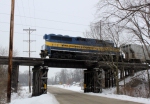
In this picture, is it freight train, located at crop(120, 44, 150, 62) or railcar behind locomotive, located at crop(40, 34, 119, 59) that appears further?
freight train, located at crop(120, 44, 150, 62)

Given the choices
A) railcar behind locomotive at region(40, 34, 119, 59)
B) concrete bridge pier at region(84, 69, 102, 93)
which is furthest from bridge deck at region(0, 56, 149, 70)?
concrete bridge pier at region(84, 69, 102, 93)

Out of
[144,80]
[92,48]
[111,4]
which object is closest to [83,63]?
[92,48]

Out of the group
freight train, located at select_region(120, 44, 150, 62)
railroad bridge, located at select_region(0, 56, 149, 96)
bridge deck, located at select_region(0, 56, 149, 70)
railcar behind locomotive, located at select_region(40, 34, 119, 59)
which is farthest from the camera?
freight train, located at select_region(120, 44, 150, 62)

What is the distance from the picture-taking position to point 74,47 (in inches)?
1366

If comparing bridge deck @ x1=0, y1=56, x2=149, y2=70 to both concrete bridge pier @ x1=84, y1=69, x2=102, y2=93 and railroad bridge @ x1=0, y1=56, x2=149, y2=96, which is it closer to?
railroad bridge @ x1=0, y1=56, x2=149, y2=96

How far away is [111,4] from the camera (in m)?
9.24

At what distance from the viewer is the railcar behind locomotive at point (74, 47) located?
1296 inches

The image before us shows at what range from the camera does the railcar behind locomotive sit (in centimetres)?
3291

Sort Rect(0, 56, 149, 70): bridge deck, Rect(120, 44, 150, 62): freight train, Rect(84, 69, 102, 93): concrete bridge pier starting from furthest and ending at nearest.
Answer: Rect(120, 44, 150, 62): freight train < Rect(84, 69, 102, 93): concrete bridge pier < Rect(0, 56, 149, 70): bridge deck

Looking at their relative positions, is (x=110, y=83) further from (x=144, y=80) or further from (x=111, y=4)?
(x=111, y=4)

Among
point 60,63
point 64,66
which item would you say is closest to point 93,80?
point 64,66

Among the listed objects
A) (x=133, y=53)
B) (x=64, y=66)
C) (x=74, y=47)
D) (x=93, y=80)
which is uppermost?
(x=74, y=47)

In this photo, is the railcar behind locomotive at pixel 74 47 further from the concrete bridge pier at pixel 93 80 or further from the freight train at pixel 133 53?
the freight train at pixel 133 53

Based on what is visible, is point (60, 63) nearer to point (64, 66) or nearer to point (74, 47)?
point (64, 66)
